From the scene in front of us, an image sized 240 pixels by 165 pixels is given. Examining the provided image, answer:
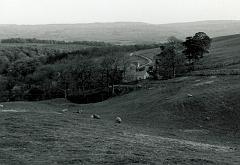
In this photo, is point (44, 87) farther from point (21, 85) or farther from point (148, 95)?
point (148, 95)

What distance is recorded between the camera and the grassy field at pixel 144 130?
28047 millimetres

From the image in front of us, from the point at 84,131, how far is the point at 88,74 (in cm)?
6140

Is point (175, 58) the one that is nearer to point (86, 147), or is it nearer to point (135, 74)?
point (135, 74)

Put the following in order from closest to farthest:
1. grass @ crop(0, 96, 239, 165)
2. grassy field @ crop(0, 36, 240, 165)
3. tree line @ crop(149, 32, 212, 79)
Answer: grass @ crop(0, 96, 239, 165) < grassy field @ crop(0, 36, 240, 165) < tree line @ crop(149, 32, 212, 79)

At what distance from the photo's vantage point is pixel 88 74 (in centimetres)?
9969

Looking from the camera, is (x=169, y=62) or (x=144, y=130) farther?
(x=169, y=62)

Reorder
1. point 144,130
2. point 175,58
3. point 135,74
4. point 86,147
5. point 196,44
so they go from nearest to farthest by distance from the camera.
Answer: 1. point 86,147
2. point 144,130
3. point 175,58
4. point 196,44
5. point 135,74

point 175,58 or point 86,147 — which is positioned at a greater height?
point 175,58

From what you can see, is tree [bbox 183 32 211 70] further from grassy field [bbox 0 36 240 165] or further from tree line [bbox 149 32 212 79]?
grassy field [bbox 0 36 240 165]

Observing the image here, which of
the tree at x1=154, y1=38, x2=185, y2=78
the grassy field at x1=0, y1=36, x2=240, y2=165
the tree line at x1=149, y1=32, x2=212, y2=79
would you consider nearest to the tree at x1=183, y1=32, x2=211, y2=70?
the tree line at x1=149, y1=32, x2=212, y2=79

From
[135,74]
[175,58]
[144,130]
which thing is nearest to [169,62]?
[175,58]

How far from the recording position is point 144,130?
46125 mm

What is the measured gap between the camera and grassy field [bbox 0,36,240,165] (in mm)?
28047

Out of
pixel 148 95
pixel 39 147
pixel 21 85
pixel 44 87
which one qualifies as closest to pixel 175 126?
pixel 148 95
